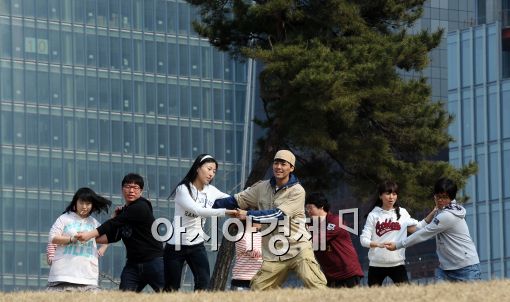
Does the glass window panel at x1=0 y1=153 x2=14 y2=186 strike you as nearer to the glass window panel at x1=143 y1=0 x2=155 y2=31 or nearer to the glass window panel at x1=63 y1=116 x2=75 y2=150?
the glass window panel at x1=63 y1=116 x2=75 y2=150

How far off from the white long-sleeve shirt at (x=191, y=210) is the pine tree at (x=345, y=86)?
13.1 m

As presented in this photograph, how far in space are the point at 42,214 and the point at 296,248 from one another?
2827 inches

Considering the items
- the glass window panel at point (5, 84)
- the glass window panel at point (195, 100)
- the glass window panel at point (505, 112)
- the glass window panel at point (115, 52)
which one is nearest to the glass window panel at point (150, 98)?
the glass window panel at point (115, 52)

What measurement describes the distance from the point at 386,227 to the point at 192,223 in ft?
8.63

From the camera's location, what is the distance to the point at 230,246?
33594 millimetres

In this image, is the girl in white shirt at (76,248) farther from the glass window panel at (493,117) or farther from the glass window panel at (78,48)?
the glass window panel at (78,48)

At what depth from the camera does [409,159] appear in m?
34.8

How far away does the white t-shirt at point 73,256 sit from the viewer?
61.9ft

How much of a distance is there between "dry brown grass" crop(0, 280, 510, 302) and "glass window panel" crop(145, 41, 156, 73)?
7409 cm

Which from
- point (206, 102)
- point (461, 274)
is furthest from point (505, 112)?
point (461, 274)

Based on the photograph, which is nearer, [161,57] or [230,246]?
[230,246]

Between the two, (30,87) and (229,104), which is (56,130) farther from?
(229,104)

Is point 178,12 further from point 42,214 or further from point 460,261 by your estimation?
point 460,261

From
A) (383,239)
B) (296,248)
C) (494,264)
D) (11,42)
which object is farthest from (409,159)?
(11,42)
